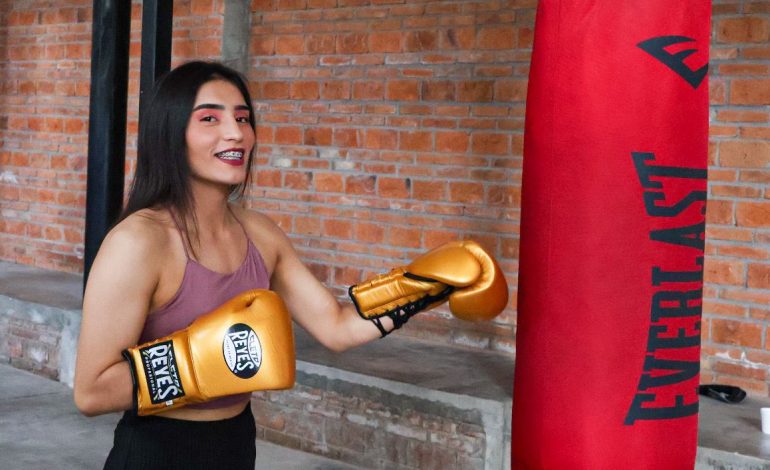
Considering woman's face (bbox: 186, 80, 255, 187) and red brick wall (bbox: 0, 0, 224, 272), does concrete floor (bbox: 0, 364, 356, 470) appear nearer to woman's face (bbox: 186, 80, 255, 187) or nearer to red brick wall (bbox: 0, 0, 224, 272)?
red brick wall (bbox: 0, 0, 224, 272)

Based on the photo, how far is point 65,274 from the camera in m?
6.97

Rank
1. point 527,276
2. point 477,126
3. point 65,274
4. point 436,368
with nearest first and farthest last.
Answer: point 527,276 < point 436,368 < point 477,126 < point 65,274

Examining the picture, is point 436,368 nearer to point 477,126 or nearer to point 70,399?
point 477,126

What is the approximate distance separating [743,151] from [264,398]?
2383 millimetres

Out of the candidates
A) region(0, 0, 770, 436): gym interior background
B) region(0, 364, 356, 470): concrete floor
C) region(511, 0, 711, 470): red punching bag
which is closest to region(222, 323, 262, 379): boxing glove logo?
region(511, 0, 711, 470): red punching bag

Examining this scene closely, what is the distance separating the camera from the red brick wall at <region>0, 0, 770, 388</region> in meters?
4.19

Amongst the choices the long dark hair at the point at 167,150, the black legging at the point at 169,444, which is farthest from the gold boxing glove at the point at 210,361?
the long dark hair at the point at 167,150

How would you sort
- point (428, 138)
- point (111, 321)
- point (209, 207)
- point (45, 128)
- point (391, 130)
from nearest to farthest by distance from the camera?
1. point (111, 321)
2. point (209, 207)
3. point (428, 138)
4. point (391, 130)
5. point (45, 128)

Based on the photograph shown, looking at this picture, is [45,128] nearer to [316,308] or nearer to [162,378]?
[316,308]

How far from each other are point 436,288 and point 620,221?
0.52 meters

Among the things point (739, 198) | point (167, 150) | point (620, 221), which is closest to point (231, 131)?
point (167, 150)

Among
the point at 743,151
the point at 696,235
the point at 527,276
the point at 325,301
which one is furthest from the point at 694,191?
the point at 743,151

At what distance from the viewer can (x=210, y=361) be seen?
2.17 m

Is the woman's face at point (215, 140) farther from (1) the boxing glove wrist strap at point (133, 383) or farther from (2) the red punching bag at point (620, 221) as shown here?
(2) the red punching bag at point (620, 221)
